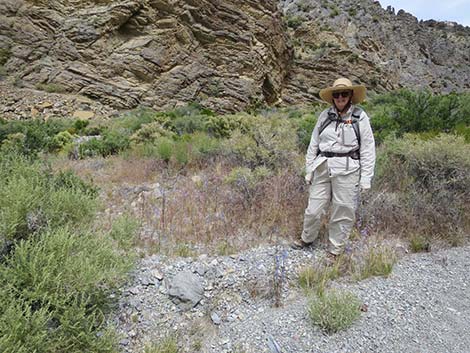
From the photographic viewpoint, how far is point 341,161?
117 inches

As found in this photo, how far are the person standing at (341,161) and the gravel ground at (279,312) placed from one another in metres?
0.54

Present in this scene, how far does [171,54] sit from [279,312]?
21.0 metres

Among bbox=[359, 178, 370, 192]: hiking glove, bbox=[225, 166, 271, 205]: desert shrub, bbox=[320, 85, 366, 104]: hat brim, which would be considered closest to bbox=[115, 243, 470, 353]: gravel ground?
bbox=[359, 178, 370, 192]: hiking glove

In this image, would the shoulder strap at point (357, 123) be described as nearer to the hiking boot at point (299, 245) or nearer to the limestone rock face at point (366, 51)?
the hiking boot at point (299, 245)

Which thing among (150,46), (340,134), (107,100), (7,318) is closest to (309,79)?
(150,46)

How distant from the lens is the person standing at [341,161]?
2.94m

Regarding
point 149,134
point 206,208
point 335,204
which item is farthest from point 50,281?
point 149,134

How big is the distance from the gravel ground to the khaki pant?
387 mm

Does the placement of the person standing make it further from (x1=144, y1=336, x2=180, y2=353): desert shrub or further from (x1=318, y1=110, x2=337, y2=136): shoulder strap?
(x1=144, y1=336, x2=180, y2=353): desert shrub

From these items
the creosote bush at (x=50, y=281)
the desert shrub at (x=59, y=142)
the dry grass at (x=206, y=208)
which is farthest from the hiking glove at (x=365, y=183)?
the desert shrub at (x=59, y=142)

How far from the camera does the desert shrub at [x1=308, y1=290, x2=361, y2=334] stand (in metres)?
2.19

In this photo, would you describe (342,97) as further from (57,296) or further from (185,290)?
(57,296)

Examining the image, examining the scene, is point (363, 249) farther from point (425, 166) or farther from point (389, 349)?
point (425, 166)

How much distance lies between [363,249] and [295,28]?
3340 cm
